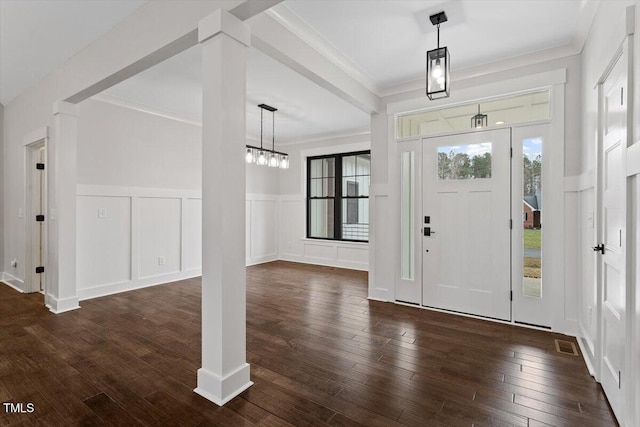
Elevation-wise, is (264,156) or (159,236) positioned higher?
(264,156)

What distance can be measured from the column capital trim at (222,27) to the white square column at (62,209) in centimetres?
260

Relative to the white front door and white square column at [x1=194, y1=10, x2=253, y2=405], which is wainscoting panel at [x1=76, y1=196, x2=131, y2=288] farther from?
the white front door

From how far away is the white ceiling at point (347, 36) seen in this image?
2.43 m

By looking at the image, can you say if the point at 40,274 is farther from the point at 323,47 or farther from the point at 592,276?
the point at 592,276

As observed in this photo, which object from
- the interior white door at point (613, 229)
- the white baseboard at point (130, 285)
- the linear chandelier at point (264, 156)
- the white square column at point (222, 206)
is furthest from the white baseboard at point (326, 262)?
the white square column at point (222, 206)

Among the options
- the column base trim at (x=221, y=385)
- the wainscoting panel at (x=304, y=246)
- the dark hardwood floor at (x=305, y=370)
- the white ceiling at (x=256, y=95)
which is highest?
the white ceiling at (x=256, y=95)

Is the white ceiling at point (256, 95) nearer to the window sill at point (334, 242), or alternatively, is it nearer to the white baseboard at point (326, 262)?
the window sill at point (334, 242)

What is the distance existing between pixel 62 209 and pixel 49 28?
182 cm

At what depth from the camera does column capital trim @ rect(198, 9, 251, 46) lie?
189 centimetres

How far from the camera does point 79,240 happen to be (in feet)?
13.3

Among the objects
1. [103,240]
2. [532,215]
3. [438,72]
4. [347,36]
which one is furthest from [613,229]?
[103,240]

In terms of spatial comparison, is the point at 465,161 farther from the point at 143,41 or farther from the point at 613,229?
the point at 143,41

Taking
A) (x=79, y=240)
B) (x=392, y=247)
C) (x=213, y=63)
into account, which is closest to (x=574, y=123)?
(x=392, y=247)

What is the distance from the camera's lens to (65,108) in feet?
11.4
